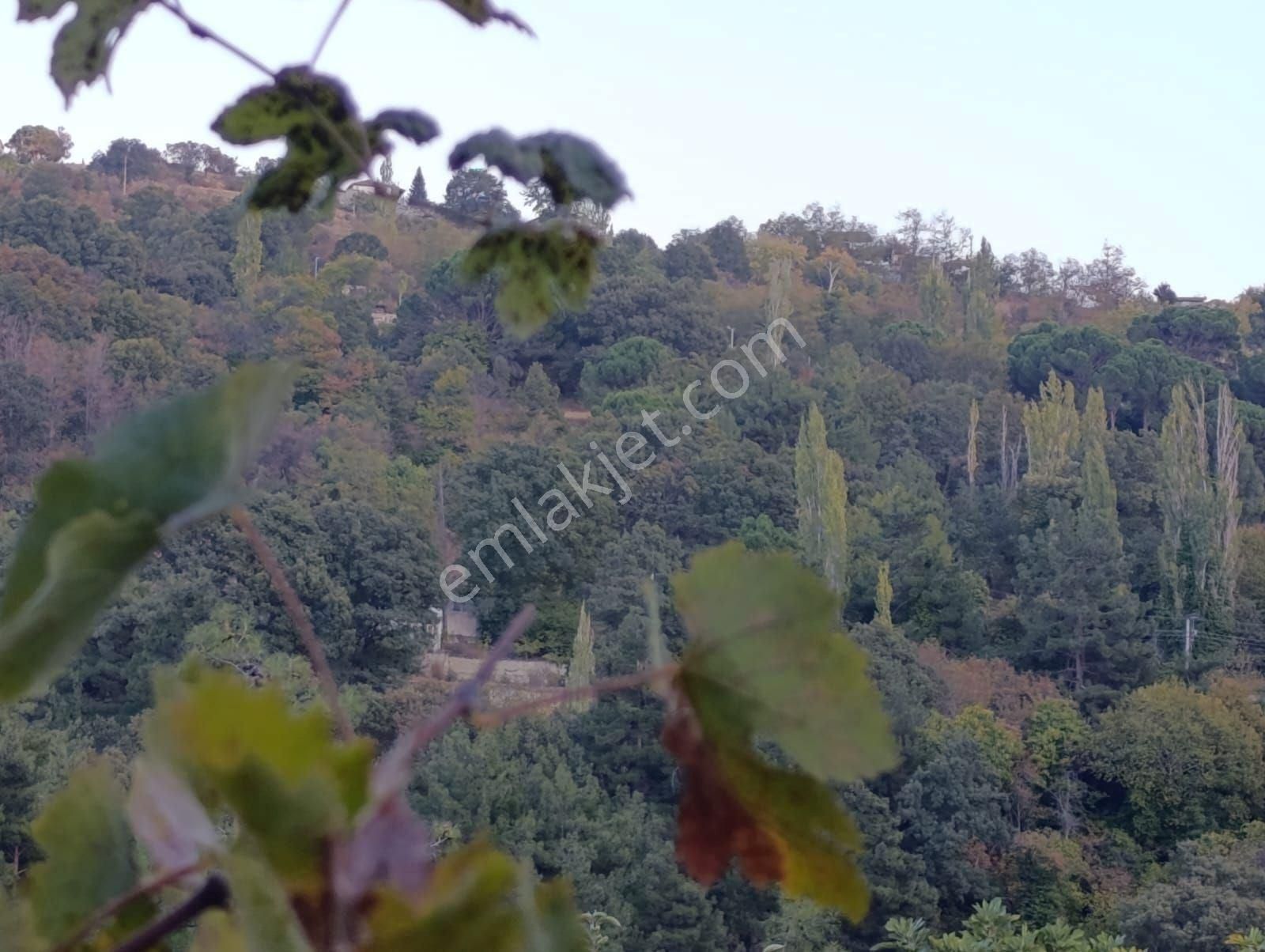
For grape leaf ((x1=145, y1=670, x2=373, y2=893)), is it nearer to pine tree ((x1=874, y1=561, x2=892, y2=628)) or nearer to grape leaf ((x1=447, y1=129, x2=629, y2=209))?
grape leaf ((x1=447, y1=129, x2=629, y2=209))

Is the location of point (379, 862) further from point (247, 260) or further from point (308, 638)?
point (247, 260)

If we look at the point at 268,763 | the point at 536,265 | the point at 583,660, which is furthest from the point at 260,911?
the point at 583,660

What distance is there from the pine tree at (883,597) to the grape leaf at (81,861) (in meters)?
9.22

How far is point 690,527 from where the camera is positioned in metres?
10.5

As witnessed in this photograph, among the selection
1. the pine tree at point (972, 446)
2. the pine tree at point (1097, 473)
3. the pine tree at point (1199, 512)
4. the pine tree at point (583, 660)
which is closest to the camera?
the pine tree at point (583, 660)

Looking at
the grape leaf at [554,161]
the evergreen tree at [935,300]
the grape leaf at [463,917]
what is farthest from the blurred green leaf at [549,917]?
the evergreen tree at [935,300]

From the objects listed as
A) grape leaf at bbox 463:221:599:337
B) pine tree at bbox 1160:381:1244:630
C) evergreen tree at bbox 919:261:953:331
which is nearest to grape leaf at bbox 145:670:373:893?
grape leaf at bbox 463:221:599:337

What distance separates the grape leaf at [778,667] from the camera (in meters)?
0.23

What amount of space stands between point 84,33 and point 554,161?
13 centimetres

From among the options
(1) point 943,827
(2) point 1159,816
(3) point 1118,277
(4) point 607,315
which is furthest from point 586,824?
(3) point 1118,277

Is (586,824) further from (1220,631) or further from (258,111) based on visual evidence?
(258,111)

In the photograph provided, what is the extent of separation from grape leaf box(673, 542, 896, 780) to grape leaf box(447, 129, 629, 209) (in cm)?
11

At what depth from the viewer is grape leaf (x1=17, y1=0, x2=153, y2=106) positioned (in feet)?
1.14

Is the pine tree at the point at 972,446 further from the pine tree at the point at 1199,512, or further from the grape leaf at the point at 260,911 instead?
the grape leaf at the point at 260,911
